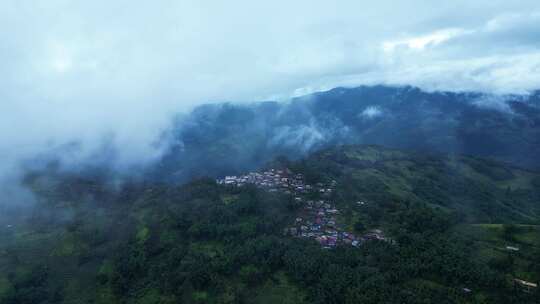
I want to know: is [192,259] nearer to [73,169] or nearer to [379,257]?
[379,257]

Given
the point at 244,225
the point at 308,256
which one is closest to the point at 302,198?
the point at 244,225

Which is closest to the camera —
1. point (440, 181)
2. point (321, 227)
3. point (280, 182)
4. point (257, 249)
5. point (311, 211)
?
point (257, 249)

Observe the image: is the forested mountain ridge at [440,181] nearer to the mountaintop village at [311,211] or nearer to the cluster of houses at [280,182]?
the cluster of houses at [280,182]

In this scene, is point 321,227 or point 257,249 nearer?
point 257,249

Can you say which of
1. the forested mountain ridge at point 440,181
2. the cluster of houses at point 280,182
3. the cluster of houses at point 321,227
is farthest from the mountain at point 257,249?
the forested mountain ridge at point 440,181

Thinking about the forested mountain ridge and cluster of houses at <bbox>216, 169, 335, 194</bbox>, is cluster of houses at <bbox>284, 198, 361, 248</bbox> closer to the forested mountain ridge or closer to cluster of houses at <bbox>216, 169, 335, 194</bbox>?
cluster of houses at <bbox>216, 169, 335, 194</bbox>

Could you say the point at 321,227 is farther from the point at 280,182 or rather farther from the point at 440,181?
the point at 440,181

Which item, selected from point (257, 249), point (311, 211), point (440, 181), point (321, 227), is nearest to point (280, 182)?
point (311, 211)
